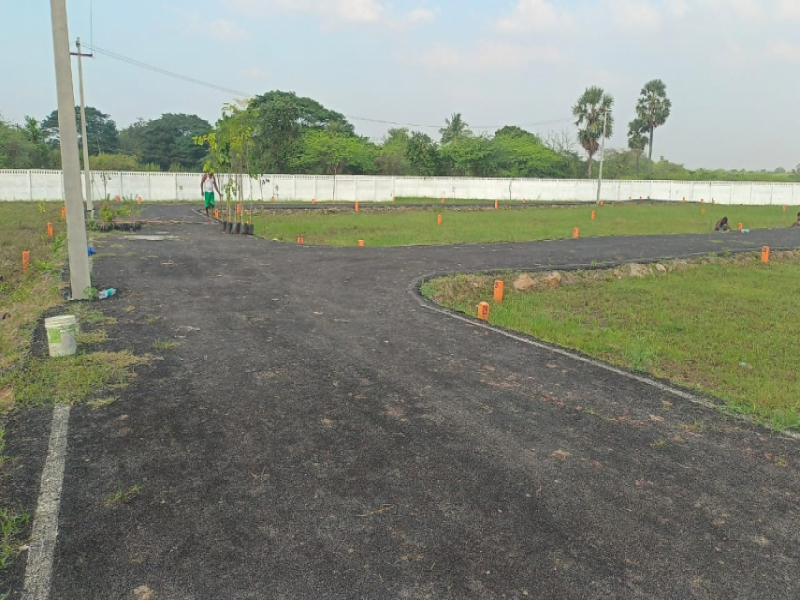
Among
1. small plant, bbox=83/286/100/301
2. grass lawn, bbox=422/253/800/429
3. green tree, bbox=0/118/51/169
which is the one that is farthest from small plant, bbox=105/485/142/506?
green tree, bbox=0/118/51/169

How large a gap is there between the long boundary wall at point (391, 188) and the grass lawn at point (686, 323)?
26.3 m

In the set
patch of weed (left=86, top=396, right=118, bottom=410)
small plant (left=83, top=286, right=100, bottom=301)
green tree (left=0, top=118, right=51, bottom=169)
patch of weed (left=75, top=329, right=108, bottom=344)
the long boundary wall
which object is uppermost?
green tree (left=0, top=118, right=51, bottom=169)

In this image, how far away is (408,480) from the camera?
384cm

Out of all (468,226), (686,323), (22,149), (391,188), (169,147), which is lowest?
(686,323)

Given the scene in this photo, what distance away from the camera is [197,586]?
280 cm

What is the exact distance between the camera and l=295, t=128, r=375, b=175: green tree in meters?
48.8

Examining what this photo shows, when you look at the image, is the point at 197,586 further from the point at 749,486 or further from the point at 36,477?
the point at 749,486

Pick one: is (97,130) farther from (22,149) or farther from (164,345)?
(164,345)

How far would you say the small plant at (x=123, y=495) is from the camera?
11.4 feet

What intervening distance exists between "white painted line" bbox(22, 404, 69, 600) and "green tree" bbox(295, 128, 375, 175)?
46394 millimetres

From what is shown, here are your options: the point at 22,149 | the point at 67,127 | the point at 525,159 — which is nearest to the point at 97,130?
the point at 22,149

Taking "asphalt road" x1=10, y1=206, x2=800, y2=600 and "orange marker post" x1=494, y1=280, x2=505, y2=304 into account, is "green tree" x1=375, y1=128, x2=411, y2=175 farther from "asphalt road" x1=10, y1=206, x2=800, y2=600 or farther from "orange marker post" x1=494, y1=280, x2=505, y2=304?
"asphalt road" x1=10, y1=206, x2=800, y2=600

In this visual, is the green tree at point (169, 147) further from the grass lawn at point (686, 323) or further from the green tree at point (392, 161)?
the grass lawn at point (686, 323)

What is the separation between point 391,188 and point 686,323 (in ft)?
118
